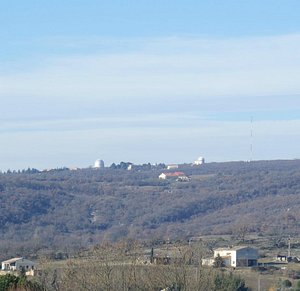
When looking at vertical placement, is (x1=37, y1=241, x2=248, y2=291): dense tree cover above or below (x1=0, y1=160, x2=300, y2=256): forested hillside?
below

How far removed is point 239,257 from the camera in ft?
264

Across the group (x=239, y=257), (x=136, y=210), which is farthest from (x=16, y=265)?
(x=136, y=210)

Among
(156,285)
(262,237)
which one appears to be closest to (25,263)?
(156,285)

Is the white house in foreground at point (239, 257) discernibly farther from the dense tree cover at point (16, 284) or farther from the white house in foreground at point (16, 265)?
the dense tree cover at point (16, 284)

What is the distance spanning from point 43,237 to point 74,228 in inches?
848

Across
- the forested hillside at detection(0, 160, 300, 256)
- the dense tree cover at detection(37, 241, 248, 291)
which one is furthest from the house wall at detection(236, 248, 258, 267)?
the forested hillside at detection(0, 160, 300, 256)

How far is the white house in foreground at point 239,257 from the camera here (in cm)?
7981

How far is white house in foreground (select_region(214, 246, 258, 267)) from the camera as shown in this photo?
79812 millimetres

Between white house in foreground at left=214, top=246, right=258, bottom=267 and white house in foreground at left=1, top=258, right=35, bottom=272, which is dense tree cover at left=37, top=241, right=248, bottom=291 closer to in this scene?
white house in foreground at left=1, top=258, right=35, bottom=272

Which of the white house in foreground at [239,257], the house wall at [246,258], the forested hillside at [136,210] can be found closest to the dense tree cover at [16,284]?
the white house in foreground at [239,257]

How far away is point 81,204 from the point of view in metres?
189

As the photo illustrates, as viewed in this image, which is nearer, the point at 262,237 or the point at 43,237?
the point at 262,237

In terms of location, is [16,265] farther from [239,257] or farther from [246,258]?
[246,258]

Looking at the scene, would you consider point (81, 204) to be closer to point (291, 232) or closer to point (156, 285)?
point (291, 232)
